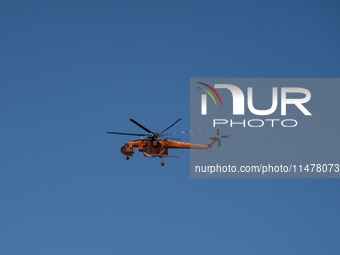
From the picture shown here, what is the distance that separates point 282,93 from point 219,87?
29.8 ft

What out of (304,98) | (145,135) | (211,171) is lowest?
(211,171)

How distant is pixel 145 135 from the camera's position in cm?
7706

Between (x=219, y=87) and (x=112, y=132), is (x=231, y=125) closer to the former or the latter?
(x=219, y=87)

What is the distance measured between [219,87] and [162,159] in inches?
528

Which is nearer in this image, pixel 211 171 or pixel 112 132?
pixel 211 171

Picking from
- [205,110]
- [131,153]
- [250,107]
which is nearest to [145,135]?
[131,153]

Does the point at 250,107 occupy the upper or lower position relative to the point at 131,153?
upper

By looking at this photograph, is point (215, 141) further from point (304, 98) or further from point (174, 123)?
point (304, 98)

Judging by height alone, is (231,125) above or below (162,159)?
above

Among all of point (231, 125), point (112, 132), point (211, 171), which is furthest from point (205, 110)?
point (112, 132)

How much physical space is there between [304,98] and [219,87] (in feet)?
40.6

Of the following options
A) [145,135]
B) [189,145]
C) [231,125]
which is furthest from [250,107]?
[145,135]

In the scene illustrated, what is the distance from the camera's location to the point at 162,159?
75.1 m

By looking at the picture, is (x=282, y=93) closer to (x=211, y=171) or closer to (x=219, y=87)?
(x=219, y=87)
